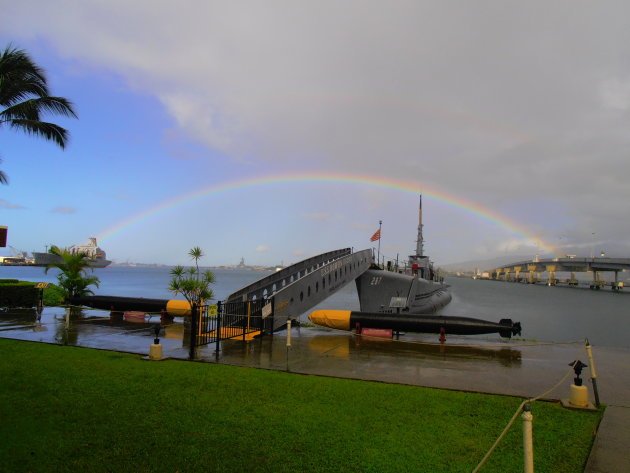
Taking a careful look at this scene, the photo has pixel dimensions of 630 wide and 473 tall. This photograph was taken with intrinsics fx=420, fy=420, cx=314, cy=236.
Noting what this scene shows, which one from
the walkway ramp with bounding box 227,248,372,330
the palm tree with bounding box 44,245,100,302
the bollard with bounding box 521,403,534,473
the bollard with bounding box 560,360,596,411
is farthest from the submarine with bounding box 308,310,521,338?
the palm tree with bounding box 44,245,100,302

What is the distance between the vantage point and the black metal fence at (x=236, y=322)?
16.0 m

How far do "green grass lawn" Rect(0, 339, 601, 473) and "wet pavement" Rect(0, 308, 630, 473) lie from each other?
789 millimetres

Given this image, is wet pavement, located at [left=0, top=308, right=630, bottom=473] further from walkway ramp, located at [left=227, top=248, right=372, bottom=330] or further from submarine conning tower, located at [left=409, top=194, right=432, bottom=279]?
submarine conning tower, located at [left=409, top=194, right=432, bottom=279]

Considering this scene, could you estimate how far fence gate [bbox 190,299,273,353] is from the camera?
1597 centimetres

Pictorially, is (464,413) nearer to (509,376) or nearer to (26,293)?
(509,376)

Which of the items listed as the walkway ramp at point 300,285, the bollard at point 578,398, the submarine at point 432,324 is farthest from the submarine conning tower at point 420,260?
the bollard at point 578,398

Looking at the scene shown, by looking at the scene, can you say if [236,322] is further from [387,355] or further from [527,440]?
[527,440]

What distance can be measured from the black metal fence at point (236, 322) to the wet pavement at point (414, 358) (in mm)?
680

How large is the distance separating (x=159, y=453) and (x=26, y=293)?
24.1 meters

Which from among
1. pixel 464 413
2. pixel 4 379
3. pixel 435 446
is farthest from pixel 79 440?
pixel 464 413

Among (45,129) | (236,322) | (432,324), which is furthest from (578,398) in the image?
(45,129)

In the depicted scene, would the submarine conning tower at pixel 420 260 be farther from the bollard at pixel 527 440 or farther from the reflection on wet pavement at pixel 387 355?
the bollard at pixel 527 440

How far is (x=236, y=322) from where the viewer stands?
17.8m

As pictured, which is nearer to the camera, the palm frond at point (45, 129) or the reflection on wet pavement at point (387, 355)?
the reflection on wet pavement at point (387, 355)
